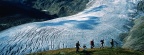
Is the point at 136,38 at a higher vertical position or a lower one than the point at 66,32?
lower

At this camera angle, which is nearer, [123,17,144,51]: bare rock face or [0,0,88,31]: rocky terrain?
[123,17,144,51]: bare rock face

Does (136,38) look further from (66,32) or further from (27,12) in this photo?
(27,12)

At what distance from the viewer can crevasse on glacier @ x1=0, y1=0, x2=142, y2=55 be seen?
108637 millimetres

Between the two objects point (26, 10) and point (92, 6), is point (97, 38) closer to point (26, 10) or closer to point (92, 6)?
point (92, 6)

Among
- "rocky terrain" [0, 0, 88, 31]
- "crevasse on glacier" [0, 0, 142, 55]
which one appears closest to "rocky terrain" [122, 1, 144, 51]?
"crevasse on glacier" [0, 0, 142, 55]

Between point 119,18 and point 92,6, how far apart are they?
111 feet

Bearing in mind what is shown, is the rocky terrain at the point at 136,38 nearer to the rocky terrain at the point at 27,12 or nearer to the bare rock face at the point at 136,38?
the bare rock face at the point at 136,38

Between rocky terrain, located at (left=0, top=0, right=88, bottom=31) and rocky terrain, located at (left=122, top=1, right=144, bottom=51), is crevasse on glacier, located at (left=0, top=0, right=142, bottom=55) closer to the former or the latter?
rocky terrain, located at (left=122, top=1, right=144, bottom=51)

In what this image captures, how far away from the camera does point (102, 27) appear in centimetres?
12706

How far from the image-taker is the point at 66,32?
12056 cm

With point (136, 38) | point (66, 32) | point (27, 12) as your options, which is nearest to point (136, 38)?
point (136, 38)

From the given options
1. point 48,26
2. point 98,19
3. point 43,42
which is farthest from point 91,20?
point 43,42

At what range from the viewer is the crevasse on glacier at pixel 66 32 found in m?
109

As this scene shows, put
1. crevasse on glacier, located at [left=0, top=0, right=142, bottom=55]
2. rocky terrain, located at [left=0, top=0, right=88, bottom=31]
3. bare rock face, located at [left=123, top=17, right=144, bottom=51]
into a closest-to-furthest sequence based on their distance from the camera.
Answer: bare rock face, located at [left=123, top=17, right=144, bottom=51] < crevasse on glacier, located at [left=0, top=0, right=142, bottom=55] < rocky terrain, located at [left=0, top=0, right=88, bottom=31]
